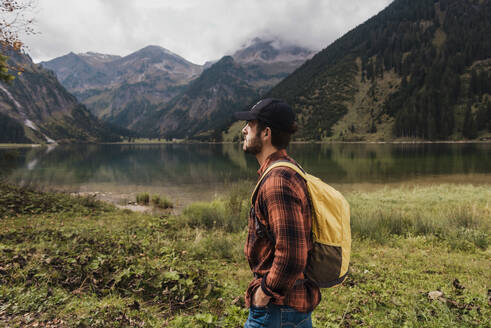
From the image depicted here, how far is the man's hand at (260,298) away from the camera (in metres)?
2.01

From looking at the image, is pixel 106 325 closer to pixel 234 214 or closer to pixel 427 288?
pixel 427 288

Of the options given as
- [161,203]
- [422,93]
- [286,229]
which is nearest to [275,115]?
[286,229]

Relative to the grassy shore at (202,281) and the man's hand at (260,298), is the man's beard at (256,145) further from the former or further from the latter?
the grassy shore at (202,281)

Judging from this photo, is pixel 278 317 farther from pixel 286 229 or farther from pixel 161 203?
pixel 161 203

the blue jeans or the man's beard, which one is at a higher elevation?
the man's beard

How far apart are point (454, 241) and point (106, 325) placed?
362 inches

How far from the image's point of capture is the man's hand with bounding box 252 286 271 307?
79.1 inches

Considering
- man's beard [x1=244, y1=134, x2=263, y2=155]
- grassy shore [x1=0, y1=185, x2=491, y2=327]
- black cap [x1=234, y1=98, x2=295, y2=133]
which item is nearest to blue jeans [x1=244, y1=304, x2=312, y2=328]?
man's beard [x1=244, y1=134, x2=263, y2=155]

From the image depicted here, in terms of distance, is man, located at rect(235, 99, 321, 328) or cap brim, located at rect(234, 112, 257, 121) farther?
cap brim, located at rect(234, 112, 257, 121)

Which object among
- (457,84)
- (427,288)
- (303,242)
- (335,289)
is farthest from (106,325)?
(457,84)

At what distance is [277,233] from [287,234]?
8 cm

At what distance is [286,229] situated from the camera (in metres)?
1.85

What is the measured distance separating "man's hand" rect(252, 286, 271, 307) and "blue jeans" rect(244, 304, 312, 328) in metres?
0.09

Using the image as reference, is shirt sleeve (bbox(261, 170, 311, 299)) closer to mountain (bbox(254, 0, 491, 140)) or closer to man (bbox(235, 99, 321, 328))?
man (bbox(235, 99, 321, 328))
